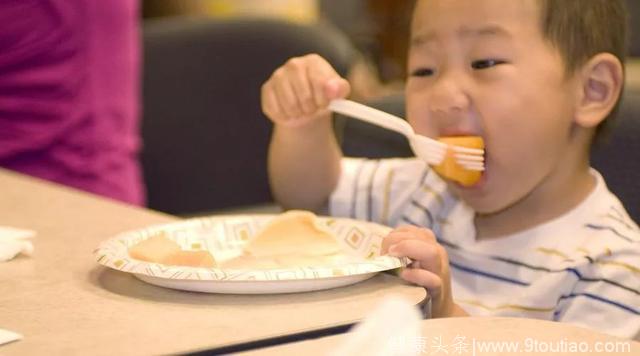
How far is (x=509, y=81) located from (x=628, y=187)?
0.62 ft

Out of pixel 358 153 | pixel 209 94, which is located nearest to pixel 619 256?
pixel 358 153

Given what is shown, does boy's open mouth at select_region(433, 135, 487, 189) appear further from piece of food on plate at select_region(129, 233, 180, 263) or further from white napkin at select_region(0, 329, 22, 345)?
white napkin at select_region(0, 329, 22, 345)

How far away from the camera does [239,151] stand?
190 centimetres

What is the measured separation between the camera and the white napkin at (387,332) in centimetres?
49

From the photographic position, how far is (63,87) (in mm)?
1569

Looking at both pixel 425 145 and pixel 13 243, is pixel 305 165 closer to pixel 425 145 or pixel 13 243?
pixel 425 145

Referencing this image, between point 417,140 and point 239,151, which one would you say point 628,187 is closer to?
point 417,140

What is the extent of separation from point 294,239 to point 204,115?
110 centimetres

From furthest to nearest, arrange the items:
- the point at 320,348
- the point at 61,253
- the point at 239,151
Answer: the point at 239,151 → the point at 61,253 → the point at 320,348

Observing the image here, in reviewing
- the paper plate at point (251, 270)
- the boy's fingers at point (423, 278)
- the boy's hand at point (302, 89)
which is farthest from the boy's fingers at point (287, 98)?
the boy's fingers at point (423, 278)

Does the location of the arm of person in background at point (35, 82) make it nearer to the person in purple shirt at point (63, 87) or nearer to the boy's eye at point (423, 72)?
the person in purple shirt at point (63, 87)

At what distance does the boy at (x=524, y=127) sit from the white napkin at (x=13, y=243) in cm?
35

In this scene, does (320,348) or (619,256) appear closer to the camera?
(320,348)

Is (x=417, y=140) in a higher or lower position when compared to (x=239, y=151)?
higher
